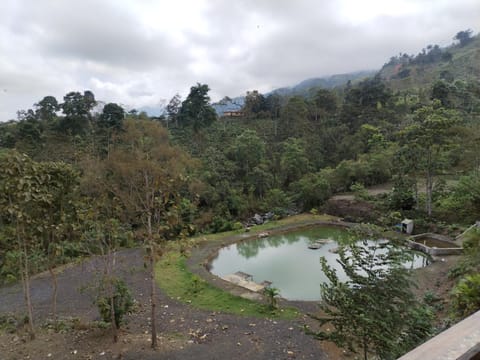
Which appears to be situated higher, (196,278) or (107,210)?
(107,210)

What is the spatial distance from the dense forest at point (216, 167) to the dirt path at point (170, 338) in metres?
1.42

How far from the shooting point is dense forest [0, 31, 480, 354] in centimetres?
517

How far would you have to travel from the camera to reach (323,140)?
75.0ft

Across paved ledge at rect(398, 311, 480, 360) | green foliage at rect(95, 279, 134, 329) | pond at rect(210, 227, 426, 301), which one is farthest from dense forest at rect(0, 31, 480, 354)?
paved ledge at rect(398, 311, 480, 360)

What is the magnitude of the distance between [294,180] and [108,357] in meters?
15.8

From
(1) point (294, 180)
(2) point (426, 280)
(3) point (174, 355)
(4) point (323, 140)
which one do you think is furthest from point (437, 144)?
(3) point (174, 355)

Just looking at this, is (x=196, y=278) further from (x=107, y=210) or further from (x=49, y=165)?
(x=49, y=165)

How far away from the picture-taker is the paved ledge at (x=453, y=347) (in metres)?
0.79

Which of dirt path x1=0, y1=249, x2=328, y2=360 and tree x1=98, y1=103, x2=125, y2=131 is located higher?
tree x1=98, y1=103, x2=125, y2=131

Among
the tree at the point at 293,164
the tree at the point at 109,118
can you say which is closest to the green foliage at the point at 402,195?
the tree at the point at 293,164

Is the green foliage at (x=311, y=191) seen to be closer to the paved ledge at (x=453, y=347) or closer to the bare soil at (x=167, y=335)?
the bare soil at (x=167, y=335)

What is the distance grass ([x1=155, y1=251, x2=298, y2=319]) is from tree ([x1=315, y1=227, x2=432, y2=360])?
4.15 metres

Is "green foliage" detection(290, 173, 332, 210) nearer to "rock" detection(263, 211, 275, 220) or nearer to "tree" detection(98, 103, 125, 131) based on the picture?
"rock" detection(263, 211, 275, 220)

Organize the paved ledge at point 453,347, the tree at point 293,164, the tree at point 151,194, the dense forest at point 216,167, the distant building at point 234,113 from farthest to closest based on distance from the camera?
1. the distant building at point 234,113
2. the tree at point 293,164
3. the dense forest at point 216,167
4. the tree at point 151,194
5. the paved ledge at point 453,347
